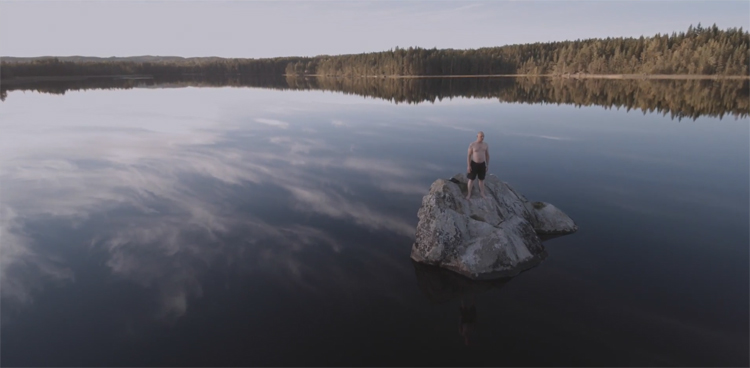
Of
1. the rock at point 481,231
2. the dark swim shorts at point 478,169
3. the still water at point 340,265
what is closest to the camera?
the still water at point 340,265

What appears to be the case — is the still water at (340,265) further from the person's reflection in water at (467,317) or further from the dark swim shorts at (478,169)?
the dark swim shorts at (478,169)

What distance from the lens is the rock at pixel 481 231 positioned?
1525cm

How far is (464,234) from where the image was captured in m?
16.3

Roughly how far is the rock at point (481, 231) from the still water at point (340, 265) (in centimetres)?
75

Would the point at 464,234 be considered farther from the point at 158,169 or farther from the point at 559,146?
the point at 559,146

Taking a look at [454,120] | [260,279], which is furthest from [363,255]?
[454,120]

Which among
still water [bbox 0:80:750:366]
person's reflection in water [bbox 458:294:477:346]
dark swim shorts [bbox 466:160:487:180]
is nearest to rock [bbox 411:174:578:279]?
still water [bbox 0:80:750:366]

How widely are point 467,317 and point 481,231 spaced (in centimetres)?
465

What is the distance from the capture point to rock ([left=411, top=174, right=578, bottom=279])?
15.2 meters

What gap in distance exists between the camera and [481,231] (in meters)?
16.4

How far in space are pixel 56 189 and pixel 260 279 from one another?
2024cm

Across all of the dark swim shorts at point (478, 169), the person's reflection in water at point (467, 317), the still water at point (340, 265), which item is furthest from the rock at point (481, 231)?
the person's reflection in water at point (467, 317)

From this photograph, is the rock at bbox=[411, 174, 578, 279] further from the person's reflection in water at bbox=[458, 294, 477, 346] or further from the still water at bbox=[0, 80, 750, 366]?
the person's reflection in water at bbox=[458, 294, 477, 346]

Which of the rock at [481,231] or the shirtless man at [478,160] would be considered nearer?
the rock at [481,231]
